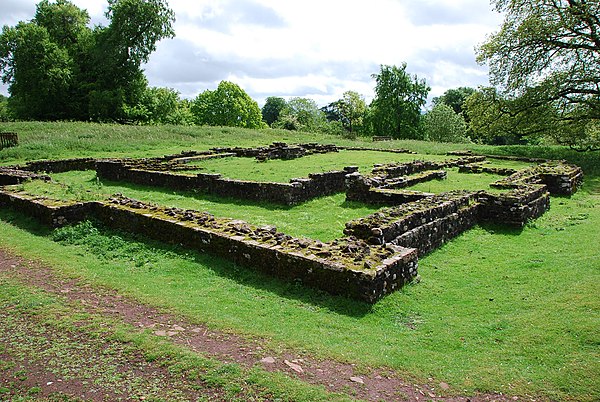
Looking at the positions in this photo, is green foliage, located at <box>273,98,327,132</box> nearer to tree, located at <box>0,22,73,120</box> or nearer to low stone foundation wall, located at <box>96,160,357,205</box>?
tree, located at <box>0,22,73,120</box>

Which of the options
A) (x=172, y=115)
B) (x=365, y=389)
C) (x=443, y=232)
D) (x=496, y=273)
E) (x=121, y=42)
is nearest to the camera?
(x=365, y=389)

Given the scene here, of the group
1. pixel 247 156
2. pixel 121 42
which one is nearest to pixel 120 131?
pixel 247 156

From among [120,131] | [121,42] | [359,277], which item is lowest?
[359,277]

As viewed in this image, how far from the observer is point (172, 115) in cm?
5688

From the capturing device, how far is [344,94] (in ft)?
274

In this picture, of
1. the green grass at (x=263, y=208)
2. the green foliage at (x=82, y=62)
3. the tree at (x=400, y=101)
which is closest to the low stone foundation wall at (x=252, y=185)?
the green grass at (x=263, y=208)

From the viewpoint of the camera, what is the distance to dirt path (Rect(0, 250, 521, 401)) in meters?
4.91

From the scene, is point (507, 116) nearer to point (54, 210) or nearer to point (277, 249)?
point (277, 249)

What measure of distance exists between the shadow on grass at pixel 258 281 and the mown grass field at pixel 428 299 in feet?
0.10

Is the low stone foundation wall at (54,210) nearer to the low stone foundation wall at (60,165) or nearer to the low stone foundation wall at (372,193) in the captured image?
the low stone foundation wall at (372,193)

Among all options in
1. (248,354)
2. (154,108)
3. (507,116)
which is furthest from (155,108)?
(248,354)

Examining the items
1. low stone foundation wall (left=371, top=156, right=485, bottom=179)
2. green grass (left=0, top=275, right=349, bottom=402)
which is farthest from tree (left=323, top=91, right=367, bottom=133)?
green grass (left=0, top=275, right=349, bottom=402)

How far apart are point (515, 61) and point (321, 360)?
26.5 m

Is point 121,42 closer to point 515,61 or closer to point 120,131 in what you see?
point 120,131
